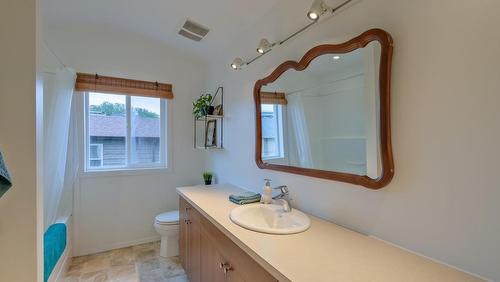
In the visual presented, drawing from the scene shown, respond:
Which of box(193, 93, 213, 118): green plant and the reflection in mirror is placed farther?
box(193, 93, 213, 118): green plant

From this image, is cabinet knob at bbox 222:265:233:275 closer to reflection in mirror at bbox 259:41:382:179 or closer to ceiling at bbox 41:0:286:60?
reflection in mirror at bbox 259:41:382:179

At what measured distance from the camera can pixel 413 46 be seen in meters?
1.00

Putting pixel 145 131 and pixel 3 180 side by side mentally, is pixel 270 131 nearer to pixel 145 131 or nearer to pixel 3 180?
pixel 3 180

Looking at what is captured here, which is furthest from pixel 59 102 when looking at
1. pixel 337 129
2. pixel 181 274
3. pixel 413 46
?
pixel 413 46

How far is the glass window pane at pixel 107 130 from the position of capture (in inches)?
108

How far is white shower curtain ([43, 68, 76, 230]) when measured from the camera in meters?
2.03

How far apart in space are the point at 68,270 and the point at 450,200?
310 centimetres

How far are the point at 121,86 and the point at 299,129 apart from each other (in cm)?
223

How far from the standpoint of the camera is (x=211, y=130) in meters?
3.00

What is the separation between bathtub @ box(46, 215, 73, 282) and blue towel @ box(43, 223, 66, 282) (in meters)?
0.12

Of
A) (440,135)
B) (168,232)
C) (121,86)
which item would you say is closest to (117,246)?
(168,232)

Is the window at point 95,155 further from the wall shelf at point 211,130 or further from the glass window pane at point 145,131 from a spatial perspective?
the wall shelf at point 211,130

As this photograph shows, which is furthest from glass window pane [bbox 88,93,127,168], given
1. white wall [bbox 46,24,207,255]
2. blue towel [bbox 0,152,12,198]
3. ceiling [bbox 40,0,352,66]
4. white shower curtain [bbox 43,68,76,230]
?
blue towel [bbox 0,152,12,198]

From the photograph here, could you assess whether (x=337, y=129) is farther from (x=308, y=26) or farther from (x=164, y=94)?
(x=164, y=94)
